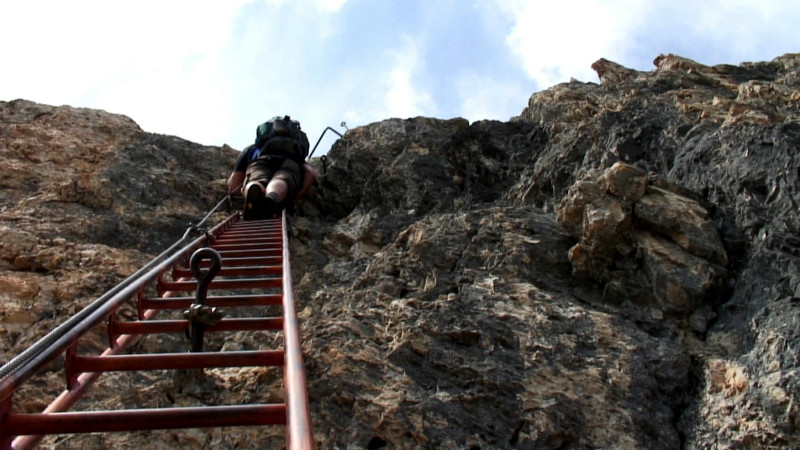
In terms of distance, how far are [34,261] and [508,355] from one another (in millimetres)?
3659

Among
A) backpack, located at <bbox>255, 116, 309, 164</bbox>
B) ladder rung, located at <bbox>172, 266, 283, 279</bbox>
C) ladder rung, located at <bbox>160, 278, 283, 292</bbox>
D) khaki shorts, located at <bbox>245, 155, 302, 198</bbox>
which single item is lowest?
ladder rung, located at <bbox>160, 278, 283, 292</bbox>

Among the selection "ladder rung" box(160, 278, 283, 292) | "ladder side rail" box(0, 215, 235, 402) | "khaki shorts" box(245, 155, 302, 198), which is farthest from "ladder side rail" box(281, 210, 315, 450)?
"khaki shorts" box(245, 155, 302, 198)

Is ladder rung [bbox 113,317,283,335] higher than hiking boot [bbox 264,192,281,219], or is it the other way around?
hiking boot [bbox 264,192,281,219]

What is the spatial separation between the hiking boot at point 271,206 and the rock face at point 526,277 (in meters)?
0.54

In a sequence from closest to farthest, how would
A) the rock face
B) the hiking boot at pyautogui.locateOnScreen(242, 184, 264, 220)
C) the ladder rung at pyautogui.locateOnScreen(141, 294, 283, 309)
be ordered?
the rock face, the ladder rung at pyautogui.locateOnScreen(141, 294, 283, 309), the hiking boot at pyautogui.locateOnScreen(242, 184, 264, 220)

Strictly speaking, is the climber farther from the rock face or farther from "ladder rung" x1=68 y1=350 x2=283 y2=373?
"ladder rung" x1=68 y1=350 x2=283 y2=373

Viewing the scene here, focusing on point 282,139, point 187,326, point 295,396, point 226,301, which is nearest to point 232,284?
point 226,301

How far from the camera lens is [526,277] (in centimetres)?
482

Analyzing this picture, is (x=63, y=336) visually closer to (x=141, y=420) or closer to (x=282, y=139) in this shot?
(x=141, y=420)

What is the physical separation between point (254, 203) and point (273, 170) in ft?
3.30

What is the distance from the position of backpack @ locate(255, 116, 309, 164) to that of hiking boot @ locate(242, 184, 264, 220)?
4.25 feet

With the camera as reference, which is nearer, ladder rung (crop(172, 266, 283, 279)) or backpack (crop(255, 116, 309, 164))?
ladder rung (crop(172, 266, 283, 279))

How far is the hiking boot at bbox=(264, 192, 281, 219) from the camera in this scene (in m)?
7.49

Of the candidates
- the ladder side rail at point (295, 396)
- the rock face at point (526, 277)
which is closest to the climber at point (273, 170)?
the rock face at point (526, 277)
